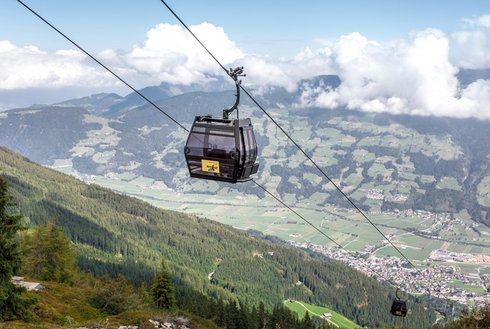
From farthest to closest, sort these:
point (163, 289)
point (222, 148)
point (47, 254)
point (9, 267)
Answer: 1. point (163, 289)
2. point (47, 254)
3. point (9, 267)
4. point (222, 148)

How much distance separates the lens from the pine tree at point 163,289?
59397 mm

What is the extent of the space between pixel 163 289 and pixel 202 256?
109 meters

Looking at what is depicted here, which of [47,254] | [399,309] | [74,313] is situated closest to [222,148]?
[399,309]

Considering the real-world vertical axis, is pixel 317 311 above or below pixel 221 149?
below

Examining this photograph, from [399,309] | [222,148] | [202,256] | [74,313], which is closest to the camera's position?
[222,148]

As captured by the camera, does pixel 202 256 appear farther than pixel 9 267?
Yes

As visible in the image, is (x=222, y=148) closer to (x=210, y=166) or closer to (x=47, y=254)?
(x=210, y=166)

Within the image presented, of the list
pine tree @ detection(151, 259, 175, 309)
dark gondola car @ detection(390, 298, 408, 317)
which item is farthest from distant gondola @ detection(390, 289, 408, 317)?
pine tree @ detection(151, 259, 175, 309)

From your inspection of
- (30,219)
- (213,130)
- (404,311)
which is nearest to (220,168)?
(213,130)

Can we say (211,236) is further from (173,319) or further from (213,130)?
(213,130)

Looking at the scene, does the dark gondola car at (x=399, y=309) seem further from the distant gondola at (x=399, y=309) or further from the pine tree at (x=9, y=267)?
the pine tree at (x=9, y=267)

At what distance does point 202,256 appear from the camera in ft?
550

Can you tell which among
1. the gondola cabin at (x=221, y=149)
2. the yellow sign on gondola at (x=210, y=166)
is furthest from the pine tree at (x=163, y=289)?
the yellow sign on gondola at (x=210, y=166)

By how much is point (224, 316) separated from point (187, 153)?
5536 cm
